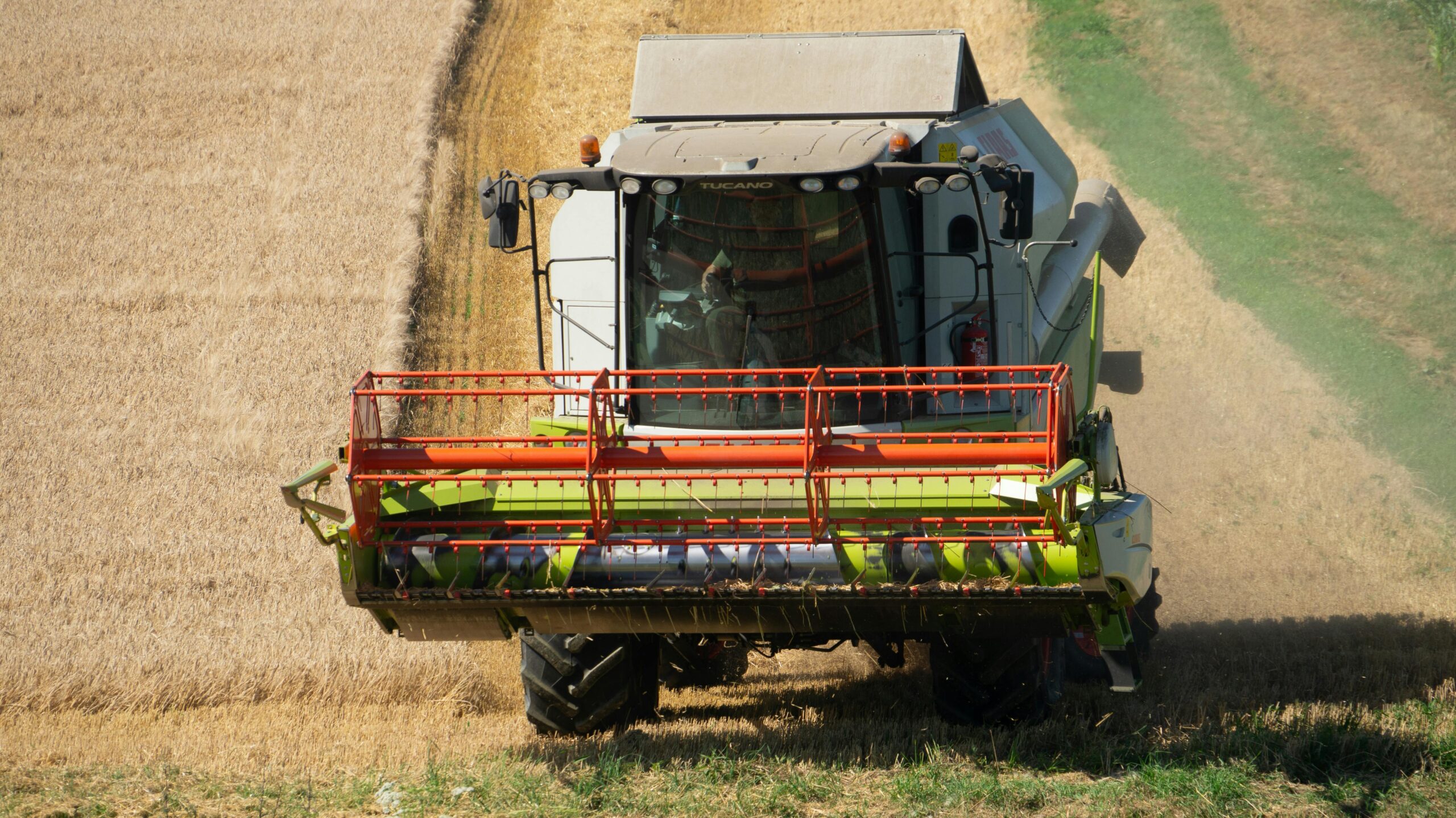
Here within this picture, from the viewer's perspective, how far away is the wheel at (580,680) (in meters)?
5.48

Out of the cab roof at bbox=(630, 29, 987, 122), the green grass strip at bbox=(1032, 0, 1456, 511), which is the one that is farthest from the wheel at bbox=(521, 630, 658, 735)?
the green grass strip at bbox=(1032, 0, 1456, 511)

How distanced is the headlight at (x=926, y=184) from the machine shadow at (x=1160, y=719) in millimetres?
2207

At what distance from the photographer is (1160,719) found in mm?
5844

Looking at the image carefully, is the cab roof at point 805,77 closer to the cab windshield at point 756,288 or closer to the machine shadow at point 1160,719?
the cab windshield at point 756,288

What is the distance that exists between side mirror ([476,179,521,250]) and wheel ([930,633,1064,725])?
2.60 meters

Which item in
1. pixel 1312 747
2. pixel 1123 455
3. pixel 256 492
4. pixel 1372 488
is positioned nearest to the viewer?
pixel 1312 747

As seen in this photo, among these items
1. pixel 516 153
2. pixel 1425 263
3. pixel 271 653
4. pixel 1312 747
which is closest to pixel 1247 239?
pixel 1425 263

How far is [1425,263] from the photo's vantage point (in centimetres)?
1327

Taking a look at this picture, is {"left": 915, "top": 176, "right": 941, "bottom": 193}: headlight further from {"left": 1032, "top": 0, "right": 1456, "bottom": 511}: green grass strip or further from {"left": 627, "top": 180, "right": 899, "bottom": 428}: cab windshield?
{"left": 1032, "top": 0, "right": 1456, "bottom": 511}: green grass strip

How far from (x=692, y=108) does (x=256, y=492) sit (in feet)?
14.5

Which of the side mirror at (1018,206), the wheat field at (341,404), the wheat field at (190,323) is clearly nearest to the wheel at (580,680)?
the wheat field at (341,404)

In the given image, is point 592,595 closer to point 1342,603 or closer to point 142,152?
point 1342,603

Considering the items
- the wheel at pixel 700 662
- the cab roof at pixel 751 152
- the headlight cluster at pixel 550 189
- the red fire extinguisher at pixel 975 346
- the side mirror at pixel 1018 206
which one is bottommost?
the wheel at pixel 700 662

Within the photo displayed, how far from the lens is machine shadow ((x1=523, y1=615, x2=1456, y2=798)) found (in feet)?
16.9
